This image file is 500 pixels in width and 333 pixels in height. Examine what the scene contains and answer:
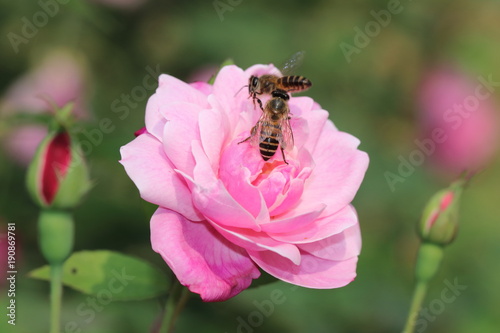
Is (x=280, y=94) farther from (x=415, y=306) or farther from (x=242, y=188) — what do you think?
(x=415, y=306)

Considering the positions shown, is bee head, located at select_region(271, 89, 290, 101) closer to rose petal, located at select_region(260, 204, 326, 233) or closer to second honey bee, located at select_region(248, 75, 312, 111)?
Result: second honey bee, located at select_region(248, 75, 312, 111)

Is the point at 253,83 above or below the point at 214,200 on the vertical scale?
above

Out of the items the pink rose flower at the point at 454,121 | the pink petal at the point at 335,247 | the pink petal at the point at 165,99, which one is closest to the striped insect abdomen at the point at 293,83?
the pink petal at the point at 165,99

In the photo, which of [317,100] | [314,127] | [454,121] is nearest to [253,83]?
[314,127]

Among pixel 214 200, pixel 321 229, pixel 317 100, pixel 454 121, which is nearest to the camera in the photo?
pixel 214 200

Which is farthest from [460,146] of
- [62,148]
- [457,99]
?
[62,148]

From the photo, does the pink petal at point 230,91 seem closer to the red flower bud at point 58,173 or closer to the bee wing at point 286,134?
the bee wing at point 286,134

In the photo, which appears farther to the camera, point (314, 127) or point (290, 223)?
point (314, 127)
